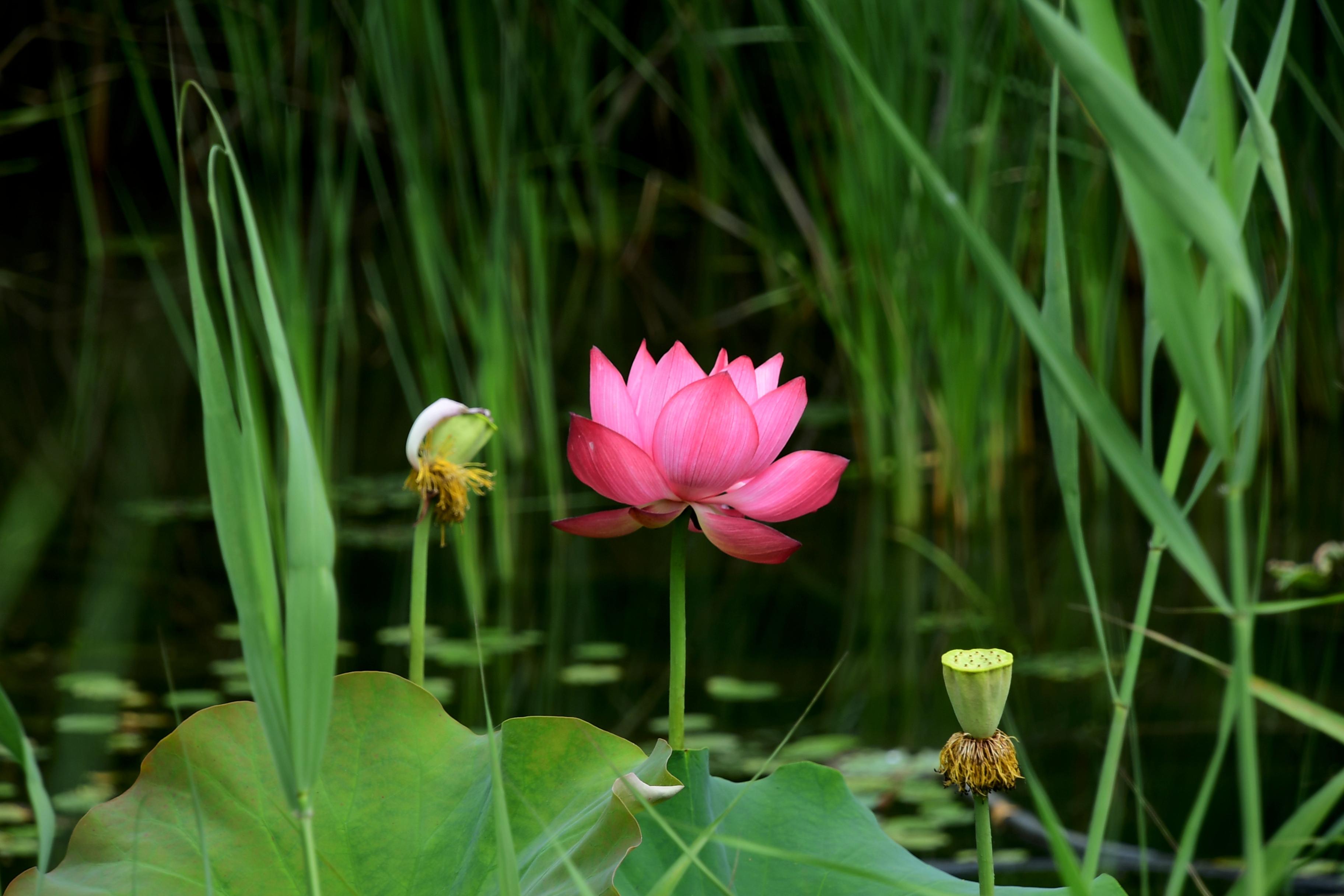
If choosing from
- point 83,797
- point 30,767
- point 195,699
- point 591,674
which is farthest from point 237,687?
point 30,767

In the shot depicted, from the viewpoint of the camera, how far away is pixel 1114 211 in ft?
7.30

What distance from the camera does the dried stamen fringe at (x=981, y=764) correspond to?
19.1 inches

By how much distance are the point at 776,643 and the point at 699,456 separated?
1.08 meters

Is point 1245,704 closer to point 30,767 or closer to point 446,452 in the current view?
point 30,767

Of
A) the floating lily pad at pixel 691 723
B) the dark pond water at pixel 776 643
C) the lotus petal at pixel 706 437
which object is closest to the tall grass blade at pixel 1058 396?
the lotus petal at pixel 706 437

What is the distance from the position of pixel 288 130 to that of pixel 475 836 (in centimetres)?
119

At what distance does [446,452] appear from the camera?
71 centimetres

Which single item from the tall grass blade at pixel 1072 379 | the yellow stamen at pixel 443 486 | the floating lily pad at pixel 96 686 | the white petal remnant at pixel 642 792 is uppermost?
the tall grass blade at pixel 1072 379

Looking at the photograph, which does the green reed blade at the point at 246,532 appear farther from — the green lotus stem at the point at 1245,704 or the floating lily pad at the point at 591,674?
the floating lily pad at the point at 591,674

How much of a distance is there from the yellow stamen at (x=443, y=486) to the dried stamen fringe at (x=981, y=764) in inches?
12.0

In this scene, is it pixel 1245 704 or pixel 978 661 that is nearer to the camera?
pixel 1245 704

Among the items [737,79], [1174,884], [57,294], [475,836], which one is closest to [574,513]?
[737,79]

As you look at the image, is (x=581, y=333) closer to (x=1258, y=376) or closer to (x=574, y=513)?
(x=574, y=513)

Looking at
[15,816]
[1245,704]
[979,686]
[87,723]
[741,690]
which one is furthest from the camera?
[741,690]
